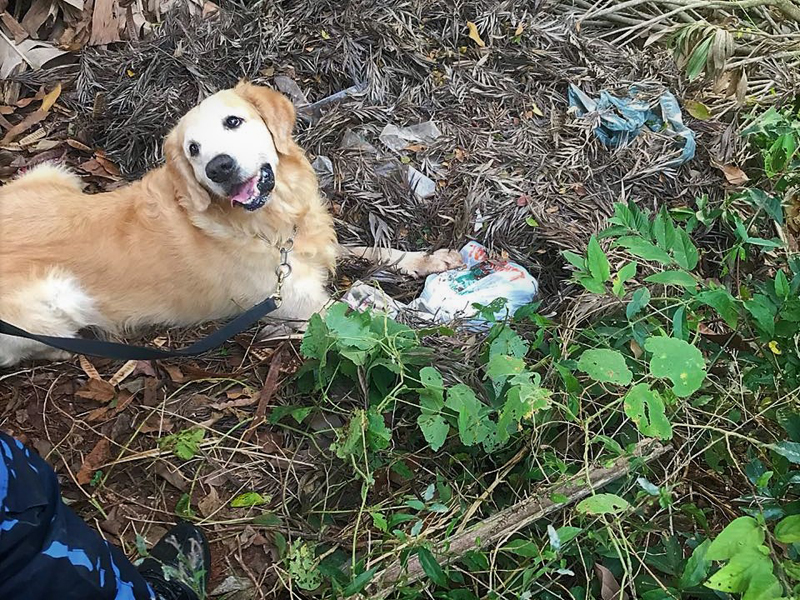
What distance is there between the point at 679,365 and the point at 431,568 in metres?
0.92

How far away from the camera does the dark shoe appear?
221cm

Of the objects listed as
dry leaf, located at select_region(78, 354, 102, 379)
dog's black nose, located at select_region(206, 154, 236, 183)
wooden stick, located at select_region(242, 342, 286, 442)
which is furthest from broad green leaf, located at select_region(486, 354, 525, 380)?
dry leaf, located at select_region(78, 354, 102, 379)

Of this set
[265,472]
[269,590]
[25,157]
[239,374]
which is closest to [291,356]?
[239,374]

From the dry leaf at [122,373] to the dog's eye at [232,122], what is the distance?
1253mm

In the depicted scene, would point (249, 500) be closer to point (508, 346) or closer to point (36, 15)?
point (508, 346)

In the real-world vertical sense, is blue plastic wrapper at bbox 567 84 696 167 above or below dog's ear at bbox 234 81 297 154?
below

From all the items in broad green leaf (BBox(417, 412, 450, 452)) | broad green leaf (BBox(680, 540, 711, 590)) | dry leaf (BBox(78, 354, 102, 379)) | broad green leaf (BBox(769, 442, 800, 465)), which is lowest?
dry leaf (BBox(78, 354, 102, 379))

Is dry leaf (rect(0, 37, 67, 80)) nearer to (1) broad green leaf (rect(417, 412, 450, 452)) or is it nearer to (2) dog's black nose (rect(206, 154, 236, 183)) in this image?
(2) dog's black nose (rect(206, 154, 236, 183))

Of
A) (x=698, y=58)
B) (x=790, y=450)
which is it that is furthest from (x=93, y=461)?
(x=698, y=58)

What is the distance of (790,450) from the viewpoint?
1575 mm

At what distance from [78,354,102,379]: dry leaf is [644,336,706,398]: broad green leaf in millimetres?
2541

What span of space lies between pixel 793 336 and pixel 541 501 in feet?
3.15

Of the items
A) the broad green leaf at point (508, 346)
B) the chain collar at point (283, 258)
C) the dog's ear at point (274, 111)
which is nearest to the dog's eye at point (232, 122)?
the dog's ear at point (274, 111)

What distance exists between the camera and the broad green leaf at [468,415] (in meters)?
2.10
